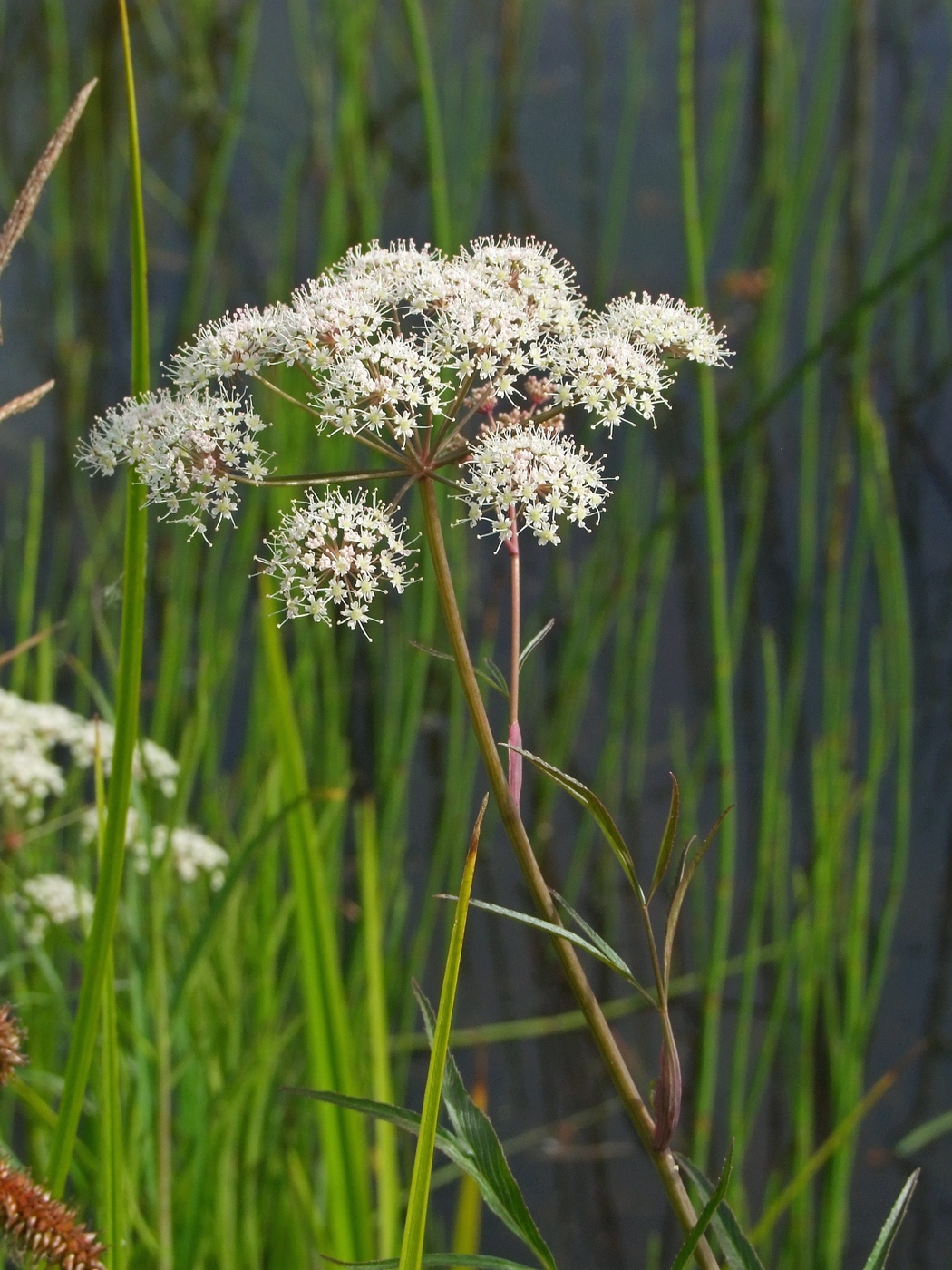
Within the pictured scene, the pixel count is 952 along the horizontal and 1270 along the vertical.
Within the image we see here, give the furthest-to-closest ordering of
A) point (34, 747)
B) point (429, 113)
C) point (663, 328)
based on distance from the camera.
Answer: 1. point (34, 747)
2. point (429, 113)
3. point (663, 328)

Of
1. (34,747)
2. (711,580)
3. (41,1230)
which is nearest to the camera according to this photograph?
(41,1230)

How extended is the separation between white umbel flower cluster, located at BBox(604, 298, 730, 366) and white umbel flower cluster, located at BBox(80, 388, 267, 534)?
175 mm

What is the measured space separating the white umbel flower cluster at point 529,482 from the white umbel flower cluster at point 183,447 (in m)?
0.09

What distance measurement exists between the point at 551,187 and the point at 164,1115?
2.28 metres

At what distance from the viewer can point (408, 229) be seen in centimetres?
261

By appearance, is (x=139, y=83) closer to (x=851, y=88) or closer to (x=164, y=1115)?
(x=851, y=88)


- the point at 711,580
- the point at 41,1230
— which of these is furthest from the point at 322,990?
the point at 711,580

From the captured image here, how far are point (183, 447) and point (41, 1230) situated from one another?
0.29m

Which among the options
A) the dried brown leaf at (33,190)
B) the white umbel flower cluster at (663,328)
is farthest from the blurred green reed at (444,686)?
the white umbel flower cluster at (663,328)

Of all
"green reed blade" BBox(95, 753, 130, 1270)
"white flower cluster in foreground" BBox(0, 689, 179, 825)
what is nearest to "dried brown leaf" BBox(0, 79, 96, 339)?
"green reed blade" BBox(95, 753, 130, 1270)

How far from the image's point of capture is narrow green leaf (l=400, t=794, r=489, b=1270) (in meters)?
0.43

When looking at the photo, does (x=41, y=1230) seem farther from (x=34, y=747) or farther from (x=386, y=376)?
(x=34, y=747)

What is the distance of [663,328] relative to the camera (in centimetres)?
58

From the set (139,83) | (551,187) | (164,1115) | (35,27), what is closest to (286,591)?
(164,1115)
